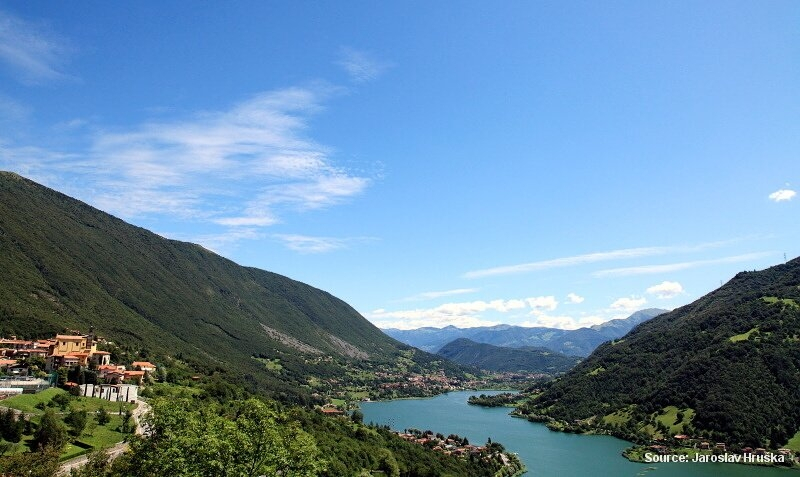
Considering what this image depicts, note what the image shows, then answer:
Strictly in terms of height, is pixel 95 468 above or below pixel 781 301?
below

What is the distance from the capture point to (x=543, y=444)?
4766 inches

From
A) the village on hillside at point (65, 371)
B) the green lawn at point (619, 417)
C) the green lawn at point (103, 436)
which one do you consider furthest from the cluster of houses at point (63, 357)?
Answer: the green lawn at point (619, 417)

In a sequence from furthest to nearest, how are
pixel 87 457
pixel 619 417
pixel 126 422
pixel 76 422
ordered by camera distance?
pixel 619 417 < pixel 126 422 < pixel 76 422 < pixel 87 457

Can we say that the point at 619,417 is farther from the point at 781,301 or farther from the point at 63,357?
the point at 63,357

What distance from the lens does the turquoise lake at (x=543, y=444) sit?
9144 cm

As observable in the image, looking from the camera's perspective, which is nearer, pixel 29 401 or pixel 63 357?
pixel 29 401

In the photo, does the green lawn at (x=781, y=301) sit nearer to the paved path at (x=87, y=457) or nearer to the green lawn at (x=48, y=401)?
the paved path at (x=87, y=457)

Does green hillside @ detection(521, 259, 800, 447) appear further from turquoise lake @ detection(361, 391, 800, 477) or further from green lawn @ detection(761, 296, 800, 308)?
turquoise lake @ detection(361, 391, 800, 477)

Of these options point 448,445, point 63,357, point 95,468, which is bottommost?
point 448,445

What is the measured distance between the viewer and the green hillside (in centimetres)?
11238

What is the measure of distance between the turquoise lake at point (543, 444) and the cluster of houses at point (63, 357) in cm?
6763

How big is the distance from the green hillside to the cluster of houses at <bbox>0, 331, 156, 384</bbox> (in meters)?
113

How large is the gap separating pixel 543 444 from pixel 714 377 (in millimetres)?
47432

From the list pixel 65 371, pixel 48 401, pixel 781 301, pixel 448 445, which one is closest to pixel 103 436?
pixel 48 401
